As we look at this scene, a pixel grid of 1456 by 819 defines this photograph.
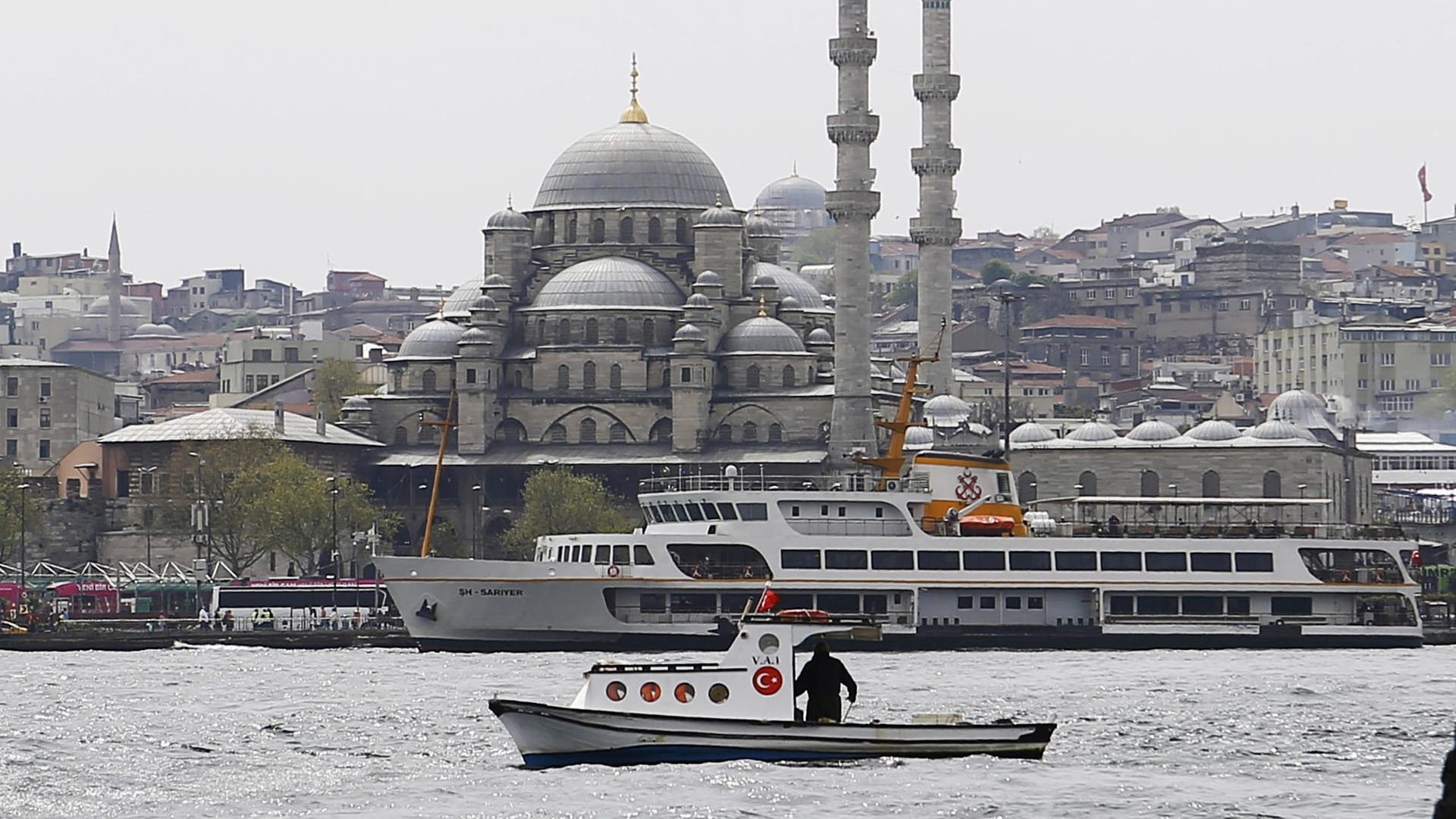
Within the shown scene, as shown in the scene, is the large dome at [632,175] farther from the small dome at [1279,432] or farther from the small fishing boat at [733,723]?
the small fishing boat at [733,723]

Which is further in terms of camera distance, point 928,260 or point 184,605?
point 928,260

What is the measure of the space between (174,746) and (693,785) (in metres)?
9.84

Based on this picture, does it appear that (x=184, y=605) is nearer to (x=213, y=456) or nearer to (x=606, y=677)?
(x=213, y=456)

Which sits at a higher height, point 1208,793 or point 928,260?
point 928,260

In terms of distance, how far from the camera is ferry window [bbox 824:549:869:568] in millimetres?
66625

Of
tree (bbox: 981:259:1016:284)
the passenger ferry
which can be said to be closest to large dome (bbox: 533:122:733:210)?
the passenger ferry

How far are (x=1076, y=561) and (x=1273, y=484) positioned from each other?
132ft

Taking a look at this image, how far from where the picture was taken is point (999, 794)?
36844mm

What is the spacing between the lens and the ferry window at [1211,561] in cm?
6806

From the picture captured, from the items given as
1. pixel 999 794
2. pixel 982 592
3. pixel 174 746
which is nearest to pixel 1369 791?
pixel 999 794

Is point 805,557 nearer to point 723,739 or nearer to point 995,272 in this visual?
point 723,739

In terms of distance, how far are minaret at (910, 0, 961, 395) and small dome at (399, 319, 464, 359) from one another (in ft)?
61.8

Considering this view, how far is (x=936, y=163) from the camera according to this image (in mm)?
103812

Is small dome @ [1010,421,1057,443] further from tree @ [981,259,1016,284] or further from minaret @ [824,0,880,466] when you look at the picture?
tree @ [981,259,1016,284]
